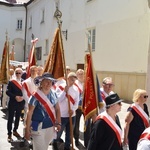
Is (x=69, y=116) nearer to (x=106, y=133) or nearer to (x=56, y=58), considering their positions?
(x=56, y=58)

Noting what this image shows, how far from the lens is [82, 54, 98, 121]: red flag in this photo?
545 cm

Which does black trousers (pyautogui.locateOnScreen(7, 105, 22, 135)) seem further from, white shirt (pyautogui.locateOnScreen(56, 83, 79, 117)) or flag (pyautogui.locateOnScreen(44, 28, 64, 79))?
flag (pyautogui.locateOnScreen(44, 28, 64, 79))

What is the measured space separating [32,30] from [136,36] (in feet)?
61.1

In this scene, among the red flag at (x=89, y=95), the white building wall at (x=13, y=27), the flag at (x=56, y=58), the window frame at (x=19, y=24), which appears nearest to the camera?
the red flag at (x=89, y=95)

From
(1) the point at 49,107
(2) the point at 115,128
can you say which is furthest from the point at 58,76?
(2) the point at 115,128

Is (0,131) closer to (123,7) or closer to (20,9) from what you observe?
(123,7)

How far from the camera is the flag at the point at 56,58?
18.3ft

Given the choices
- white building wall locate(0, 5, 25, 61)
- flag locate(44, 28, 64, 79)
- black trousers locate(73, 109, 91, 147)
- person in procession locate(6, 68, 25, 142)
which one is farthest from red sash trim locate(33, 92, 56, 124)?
white building wall locate(0, 5, 25, 61)

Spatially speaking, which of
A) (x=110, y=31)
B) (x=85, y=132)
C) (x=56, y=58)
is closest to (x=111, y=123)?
(x=56, y=58)

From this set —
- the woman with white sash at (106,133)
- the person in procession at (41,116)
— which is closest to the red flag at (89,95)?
the person in procession at (41,116)

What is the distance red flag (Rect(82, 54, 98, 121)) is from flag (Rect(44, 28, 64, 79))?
0.54 meters

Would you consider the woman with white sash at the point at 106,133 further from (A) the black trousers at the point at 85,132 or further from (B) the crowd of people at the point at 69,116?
(A) the black trousers at the point at 85,132

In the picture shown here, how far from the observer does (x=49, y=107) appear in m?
4.59

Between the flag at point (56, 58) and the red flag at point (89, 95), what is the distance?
1.79 feet
